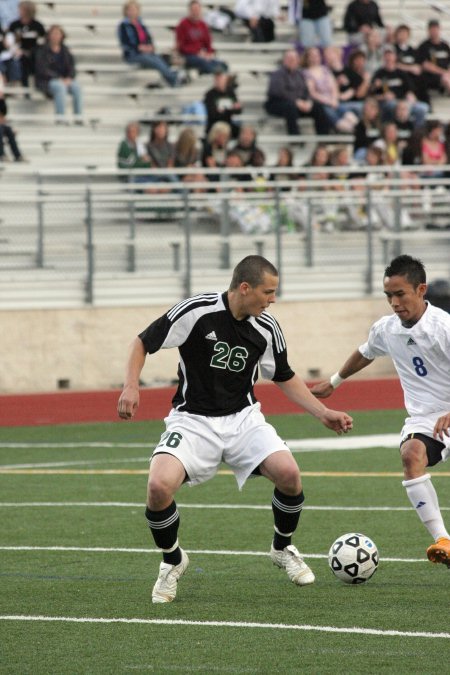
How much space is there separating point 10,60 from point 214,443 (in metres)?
15.9

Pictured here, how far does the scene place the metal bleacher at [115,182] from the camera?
19.6 metres

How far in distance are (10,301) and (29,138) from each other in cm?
395

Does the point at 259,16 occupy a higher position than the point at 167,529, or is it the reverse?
the point at 259,16

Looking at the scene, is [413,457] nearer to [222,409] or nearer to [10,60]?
[222,409]

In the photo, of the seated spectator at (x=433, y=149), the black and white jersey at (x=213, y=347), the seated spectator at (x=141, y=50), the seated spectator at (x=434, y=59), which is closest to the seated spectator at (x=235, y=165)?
the seated spectator at (x=433, y=149)

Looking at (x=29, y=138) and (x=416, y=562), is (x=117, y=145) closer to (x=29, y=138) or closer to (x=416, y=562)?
(x=29, y=138)

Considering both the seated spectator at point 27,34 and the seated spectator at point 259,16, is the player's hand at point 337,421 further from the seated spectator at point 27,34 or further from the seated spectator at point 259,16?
the seated spectator at point 259,16

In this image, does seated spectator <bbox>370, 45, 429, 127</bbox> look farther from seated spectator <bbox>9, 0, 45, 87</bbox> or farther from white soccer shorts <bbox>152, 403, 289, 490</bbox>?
white soccer shorts <bbox>152, 403, 289, 490</bbox>

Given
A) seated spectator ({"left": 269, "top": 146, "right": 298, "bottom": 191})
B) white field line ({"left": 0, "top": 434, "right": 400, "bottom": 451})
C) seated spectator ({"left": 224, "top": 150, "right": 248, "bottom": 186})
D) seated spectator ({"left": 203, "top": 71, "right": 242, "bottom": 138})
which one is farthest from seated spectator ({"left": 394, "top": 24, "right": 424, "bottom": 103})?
white field line ({"left": 0, "top": 434, "right": 400, "bottom": 451})

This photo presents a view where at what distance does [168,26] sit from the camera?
26.0m

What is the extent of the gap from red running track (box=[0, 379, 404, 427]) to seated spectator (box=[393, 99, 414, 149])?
252 inches

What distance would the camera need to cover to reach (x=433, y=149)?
23094 millimetres

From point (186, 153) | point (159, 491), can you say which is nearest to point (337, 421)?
point (159, 491)

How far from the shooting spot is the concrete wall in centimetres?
1894
